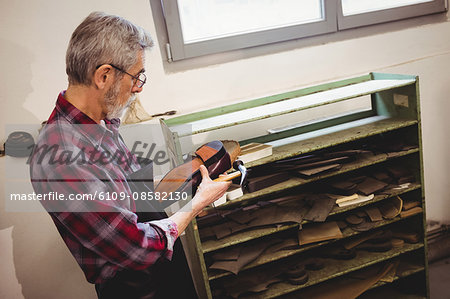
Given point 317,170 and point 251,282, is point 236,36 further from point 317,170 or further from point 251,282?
point 251,282

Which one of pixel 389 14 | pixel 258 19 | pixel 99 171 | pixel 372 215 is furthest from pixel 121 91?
pixel 389 14

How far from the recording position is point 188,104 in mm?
2199

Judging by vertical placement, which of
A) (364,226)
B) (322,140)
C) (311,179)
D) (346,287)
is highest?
(322,140)

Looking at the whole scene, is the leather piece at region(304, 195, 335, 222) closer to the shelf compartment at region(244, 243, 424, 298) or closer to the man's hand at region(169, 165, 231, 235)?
the shelf compartment at region(244, 243, 424, 298)

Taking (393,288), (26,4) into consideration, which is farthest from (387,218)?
(26,4)

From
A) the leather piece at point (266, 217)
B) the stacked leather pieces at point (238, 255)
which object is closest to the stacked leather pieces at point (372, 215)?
the leather piece at point (266, 217)

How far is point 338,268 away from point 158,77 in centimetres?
161

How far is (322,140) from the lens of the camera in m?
2.01

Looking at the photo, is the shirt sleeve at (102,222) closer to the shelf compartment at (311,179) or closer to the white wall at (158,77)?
the shelf compartment at (311,179)

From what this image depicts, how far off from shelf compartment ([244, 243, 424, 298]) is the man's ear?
1.48 metres

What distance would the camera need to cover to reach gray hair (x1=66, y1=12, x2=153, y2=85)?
3.64 feet

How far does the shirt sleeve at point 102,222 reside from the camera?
3.27ft

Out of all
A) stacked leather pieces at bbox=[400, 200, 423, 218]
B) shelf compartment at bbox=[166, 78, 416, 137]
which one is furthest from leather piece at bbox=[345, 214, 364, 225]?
shelf compartment at bbox=[166, 78, 416, 137]

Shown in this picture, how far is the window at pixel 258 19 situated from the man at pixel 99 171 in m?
0.91
